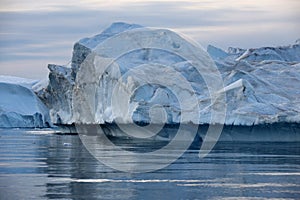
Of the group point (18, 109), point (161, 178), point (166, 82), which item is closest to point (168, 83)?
point (166, 82)

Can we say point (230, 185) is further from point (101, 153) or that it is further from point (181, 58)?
point (181, 58)

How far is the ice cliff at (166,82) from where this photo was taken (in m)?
33.8

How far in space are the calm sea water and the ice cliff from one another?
7.16 m

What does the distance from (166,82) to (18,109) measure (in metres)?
47.8

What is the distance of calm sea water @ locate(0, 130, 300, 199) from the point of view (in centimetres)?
1501

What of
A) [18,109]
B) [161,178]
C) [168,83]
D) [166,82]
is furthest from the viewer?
[18,109]

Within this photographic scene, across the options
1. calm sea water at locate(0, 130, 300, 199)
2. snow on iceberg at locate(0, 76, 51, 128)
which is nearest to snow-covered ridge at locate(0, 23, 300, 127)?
calm sea water at locate(0, 130, 300, 199)

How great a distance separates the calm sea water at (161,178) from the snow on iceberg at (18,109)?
53.7m

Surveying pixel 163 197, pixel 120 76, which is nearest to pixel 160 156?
pixel 163 197

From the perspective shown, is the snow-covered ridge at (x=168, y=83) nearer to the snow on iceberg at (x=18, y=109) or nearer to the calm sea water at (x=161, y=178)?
the calm sea water at (x=161, y=178)

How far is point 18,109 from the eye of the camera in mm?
83250

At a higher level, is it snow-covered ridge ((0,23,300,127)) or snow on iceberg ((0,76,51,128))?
snow-covered ridge ((0,23,300,127))

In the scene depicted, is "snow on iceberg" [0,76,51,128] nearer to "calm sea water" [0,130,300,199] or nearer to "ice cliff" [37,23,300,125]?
"ice cliff" [37,23,300,125]

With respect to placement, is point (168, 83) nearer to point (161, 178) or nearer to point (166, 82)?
point (166, 82)
